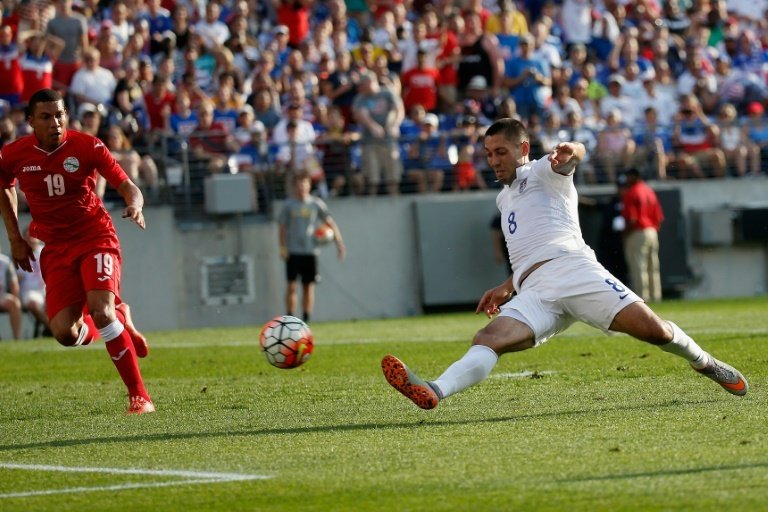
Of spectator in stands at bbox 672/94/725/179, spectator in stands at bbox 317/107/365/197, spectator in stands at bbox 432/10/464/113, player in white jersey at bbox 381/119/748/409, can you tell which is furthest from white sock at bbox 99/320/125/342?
spectator in stands at bbox 672/94/725/179

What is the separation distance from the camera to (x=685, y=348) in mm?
9094

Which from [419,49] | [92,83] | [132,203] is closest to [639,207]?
[419,49]

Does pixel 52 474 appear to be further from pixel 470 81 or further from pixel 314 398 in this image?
pixel 470 81

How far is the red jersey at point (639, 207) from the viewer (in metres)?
23.0

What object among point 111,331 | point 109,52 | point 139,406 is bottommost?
point 139,406

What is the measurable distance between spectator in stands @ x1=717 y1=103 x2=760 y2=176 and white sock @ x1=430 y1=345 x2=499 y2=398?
17.5m

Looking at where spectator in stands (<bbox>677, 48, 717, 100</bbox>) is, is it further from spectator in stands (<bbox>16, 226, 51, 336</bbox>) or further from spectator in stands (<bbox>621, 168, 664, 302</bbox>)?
spectator in stands (<bbox>16, 226, 51, 336</bbox>)

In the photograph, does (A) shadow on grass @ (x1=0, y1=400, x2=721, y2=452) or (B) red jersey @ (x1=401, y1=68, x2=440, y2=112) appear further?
(B) red jersey @ (x1=401, y1=68, x2=440, y2=112)

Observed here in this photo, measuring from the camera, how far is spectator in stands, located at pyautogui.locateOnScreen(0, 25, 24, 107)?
2194 cm

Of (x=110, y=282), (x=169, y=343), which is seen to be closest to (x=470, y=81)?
(x=169, y=343)

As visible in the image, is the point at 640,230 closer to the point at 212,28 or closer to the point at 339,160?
the point at 339,160

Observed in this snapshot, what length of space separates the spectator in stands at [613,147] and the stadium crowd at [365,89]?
0.04 meters

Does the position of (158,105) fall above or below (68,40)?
below

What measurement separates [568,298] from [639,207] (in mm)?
14497
